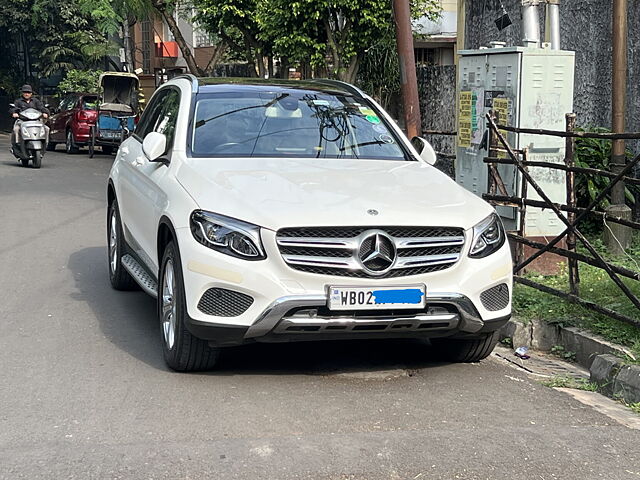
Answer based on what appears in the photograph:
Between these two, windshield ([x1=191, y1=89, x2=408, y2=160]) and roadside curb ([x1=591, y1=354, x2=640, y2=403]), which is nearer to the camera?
roadside curb ([x1=591, y1=354, x2=640, y2=403])

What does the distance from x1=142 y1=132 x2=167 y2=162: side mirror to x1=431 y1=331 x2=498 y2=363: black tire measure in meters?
2.22

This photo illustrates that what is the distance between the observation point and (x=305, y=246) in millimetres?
5641

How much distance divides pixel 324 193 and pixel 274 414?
136 cm

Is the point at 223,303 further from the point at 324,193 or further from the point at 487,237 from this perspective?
the point at 487,237

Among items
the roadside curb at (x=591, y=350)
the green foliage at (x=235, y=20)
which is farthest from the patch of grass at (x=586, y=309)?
the green foliage at (x=235, y=20)

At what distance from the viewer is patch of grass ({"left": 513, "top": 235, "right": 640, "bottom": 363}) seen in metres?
6.83

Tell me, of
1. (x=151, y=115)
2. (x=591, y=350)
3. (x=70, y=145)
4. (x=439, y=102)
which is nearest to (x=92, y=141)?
(x=70, y=145)

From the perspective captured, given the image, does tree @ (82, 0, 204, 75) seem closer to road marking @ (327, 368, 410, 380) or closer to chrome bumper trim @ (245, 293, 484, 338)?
road marking @ (327, 368, 410, 380)

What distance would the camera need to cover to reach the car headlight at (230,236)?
18.5ft

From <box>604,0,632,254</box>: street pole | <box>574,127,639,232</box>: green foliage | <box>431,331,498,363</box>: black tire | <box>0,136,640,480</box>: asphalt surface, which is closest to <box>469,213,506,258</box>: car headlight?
<box>431,331,498,363</box>: black tire

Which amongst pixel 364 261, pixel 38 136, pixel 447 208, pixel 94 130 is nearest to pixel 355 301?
pixel 364 261

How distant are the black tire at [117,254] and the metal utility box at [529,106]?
336 cm

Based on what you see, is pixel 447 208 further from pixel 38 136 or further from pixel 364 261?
pixel 38 136

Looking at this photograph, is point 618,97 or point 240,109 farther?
point 618,97
